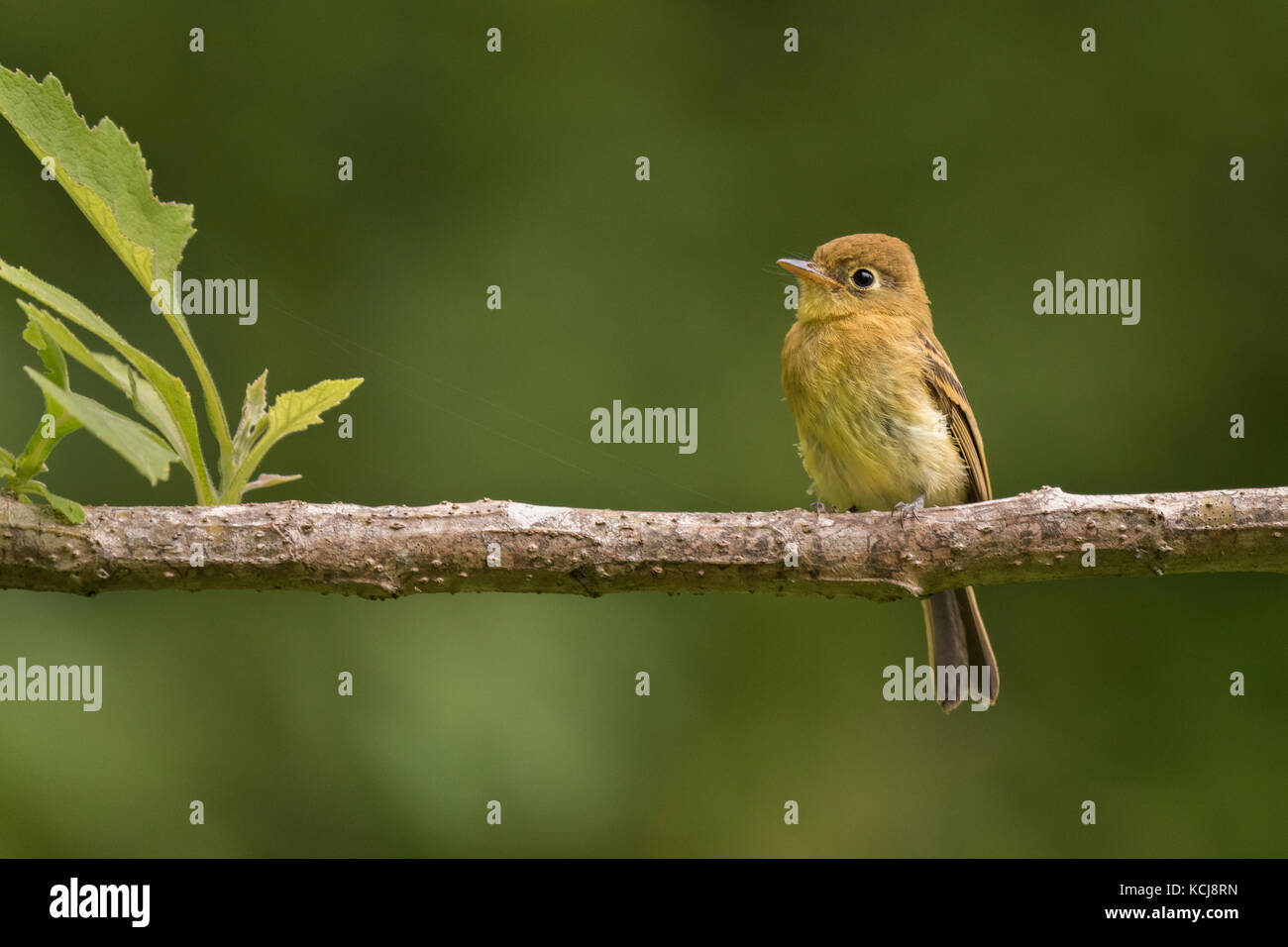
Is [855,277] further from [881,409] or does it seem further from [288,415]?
[288,415]

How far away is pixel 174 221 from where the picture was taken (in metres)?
2.09

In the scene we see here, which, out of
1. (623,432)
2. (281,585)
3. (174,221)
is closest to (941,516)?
(281,585)

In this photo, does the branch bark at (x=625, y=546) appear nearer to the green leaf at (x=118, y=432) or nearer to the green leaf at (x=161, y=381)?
the green leaf at (x=161, y=381)

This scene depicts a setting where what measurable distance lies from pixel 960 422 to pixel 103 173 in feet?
8.67

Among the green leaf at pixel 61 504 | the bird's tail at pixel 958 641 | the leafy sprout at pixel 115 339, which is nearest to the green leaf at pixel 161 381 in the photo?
the leafy sprout at pixel 115 339

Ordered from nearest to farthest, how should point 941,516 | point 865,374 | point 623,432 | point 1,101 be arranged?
point 1,101 < point 941,516 < point 865,374 < point 623,432

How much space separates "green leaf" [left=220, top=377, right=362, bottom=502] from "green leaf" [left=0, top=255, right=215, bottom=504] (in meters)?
0.06

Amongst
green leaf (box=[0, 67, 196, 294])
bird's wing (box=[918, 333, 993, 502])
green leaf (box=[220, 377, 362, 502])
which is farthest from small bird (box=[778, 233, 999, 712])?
green leaf (box=[0, 67, 196, 294])

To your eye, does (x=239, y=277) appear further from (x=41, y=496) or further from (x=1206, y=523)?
(x=1206, y=523)

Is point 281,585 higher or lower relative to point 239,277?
lower

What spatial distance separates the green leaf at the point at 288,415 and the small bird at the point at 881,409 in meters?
1.89

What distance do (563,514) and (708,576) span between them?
0.30m

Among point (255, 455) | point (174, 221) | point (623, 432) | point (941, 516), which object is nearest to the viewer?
point (174, 221)

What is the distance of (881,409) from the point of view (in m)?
3.66
